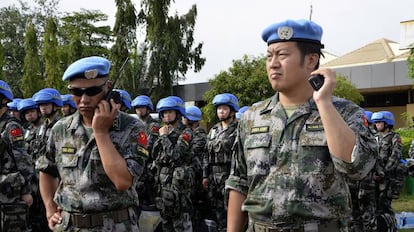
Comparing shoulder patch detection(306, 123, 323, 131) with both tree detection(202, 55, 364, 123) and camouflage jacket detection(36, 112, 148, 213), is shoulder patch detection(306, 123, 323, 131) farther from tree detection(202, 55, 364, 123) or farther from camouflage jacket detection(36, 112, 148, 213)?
tree detection(202, 55, 364, 123)

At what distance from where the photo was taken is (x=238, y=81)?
24875mm

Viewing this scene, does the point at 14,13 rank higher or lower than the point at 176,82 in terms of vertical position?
higher

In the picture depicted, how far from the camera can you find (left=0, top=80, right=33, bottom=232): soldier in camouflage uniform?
4770 mm

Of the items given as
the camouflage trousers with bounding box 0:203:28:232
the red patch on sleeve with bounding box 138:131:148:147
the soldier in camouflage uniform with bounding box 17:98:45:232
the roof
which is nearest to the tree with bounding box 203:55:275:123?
the roof

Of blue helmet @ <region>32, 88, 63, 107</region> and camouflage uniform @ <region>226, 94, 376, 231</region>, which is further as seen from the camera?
blue helmet @ <region>32, 88, 63, 107</region>

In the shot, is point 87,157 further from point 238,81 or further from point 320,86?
point 238,81

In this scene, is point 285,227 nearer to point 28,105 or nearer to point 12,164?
point 12,164

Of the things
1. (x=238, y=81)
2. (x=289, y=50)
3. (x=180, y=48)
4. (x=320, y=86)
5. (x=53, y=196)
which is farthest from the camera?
(x=180, y=48)

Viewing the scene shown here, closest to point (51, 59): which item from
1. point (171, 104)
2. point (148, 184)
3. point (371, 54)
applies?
point (148, 184)

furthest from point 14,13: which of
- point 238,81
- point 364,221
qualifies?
point 364,221

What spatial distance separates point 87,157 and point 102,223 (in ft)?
1.40

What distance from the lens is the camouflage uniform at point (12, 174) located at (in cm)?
477

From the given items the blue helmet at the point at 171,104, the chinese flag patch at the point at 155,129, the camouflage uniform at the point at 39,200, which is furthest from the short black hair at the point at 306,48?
the chinese flag patch at the point at 155,129

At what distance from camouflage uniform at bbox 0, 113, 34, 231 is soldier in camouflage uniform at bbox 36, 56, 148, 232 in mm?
1486
